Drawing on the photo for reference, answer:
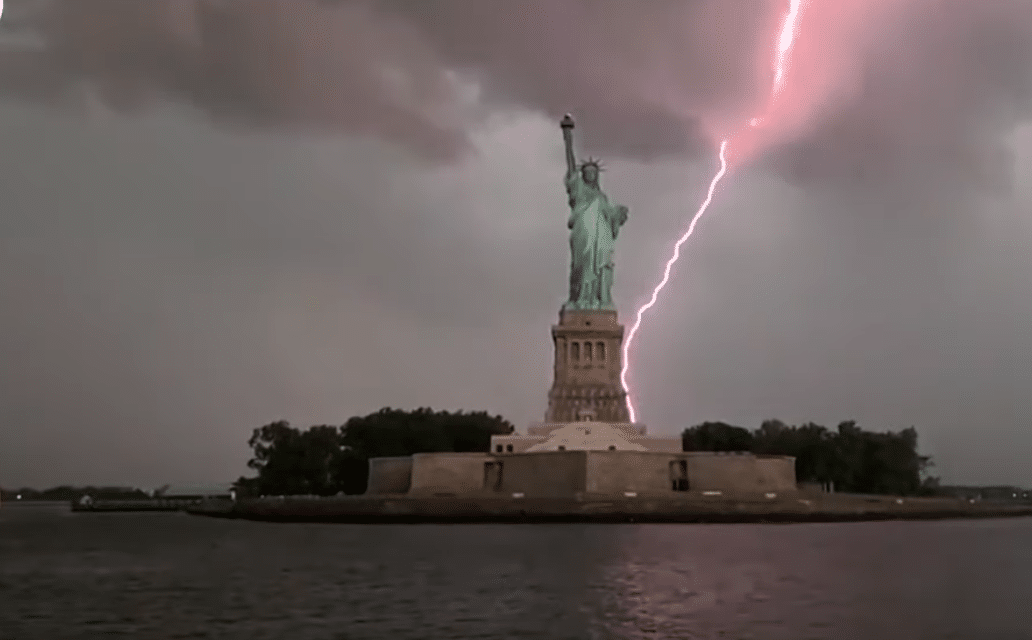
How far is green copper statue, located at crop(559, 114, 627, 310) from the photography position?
72.6 meters

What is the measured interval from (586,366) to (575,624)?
50.9m

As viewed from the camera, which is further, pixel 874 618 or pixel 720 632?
pixel 874 618

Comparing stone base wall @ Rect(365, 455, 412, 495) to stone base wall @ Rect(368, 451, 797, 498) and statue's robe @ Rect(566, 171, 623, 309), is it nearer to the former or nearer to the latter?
stone base wall @ Rect(368, 451, 797, 498)

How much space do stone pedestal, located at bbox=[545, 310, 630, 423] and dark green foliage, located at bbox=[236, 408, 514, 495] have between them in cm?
1925

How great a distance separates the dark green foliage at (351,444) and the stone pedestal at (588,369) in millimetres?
19247

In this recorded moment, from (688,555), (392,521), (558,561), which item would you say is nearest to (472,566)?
(558,561)

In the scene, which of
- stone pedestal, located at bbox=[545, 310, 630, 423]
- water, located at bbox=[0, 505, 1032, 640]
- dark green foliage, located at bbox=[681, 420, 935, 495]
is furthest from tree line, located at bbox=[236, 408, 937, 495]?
water, located at bbox=[0, 505, 1032, 640]

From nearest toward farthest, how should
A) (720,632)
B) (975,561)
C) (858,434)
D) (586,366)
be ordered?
(720,632), (975,561), (586,366), (858,434)

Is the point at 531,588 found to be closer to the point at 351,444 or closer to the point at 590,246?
the point at 590,246

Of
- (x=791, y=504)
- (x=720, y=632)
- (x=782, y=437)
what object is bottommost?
(x=720, y=632)

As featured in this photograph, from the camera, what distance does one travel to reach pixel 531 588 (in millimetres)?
24922

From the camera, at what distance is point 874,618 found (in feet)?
65.8

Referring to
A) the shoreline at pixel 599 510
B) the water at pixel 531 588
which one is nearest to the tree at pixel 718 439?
the shoreline at pixel 599 510

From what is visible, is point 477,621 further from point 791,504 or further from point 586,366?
point 586,366
